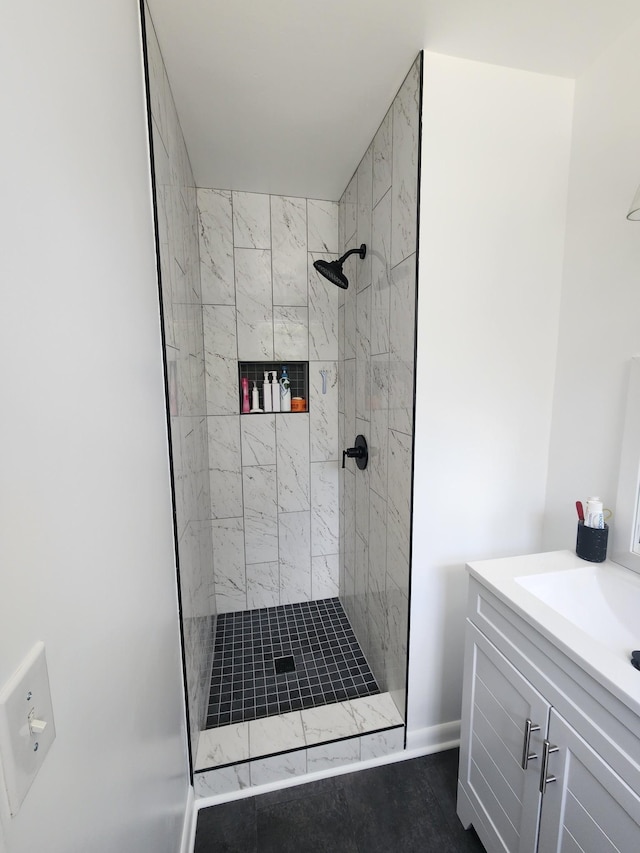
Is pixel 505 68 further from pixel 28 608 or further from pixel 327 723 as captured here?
pixel 327 723

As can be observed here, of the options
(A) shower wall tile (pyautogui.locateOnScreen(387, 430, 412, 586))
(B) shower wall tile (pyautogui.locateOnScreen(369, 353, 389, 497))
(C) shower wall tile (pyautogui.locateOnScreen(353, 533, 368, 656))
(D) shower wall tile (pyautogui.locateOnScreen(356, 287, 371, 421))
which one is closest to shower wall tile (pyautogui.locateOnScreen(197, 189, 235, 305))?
(D) shower wall tile (pyautogui.locateOnScreen(356, 287, 371, 421))

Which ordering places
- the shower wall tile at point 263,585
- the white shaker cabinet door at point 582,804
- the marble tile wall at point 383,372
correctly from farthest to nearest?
1. the shower wall tile at point 263,585
2. the marble tile wall at point 383,372
3. the white shaker cabinet door at point 582,804

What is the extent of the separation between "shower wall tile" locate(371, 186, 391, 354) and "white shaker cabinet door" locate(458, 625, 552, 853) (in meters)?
1.15

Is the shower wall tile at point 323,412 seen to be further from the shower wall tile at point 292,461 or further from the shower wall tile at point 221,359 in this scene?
Result: the shower wall tile at point 221,359

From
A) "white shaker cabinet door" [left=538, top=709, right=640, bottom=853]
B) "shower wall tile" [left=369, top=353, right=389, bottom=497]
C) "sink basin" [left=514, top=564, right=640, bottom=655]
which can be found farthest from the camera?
"shower wall tile" [left=369, top=353, right=389, bottom=497]

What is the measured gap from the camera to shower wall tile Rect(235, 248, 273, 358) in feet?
6.99

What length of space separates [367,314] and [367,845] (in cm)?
200

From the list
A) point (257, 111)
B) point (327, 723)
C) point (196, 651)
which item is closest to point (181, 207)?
point (257, 111)

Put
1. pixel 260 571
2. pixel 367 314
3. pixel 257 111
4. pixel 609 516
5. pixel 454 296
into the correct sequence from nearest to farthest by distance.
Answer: pixel 609 516 < pixel 454 296 < pixel 257 111 < pixel 367 314 < pixel 260 571

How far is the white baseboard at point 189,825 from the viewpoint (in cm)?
119

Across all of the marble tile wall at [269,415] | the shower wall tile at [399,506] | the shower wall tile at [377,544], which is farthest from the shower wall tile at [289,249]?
the shower wall tile at [377,544]

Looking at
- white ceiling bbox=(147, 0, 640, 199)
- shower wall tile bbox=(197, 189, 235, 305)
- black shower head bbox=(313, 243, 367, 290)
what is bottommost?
black shower head bbox=(313, 243, 367, 290)

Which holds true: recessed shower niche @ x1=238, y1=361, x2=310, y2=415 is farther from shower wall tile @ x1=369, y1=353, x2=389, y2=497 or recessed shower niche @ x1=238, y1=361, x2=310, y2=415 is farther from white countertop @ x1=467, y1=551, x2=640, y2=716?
white countertop @ x1=467, y1=551, x2=640, y2=716

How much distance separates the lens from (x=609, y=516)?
47.8 inches
